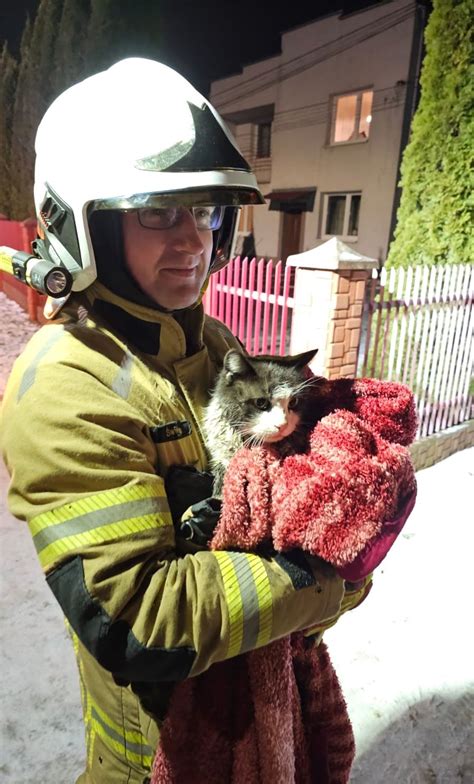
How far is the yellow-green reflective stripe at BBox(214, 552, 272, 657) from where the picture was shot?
0.97 meters

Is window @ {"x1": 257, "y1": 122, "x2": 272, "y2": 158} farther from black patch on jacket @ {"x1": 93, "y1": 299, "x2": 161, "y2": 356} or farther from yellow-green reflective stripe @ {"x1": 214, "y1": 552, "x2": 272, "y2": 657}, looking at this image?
yellow-green reflective stripe @ {"x1": 214, "y1": 552, "x2": 272, "y2": 657}

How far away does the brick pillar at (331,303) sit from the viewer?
4.05 m

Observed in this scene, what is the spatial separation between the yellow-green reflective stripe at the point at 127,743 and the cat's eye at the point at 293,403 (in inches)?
33.7

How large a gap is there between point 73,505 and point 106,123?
810 millimetres

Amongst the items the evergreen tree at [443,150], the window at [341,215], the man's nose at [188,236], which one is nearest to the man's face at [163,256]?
the man's nose at [188,236]

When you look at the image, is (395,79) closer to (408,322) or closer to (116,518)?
(408,322)

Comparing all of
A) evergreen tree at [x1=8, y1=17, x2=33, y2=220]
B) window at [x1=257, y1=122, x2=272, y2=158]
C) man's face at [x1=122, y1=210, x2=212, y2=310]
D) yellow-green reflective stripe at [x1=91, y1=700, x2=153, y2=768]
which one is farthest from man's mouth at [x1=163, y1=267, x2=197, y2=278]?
window at [x1=257, y1=122, x2=272, y2=158]

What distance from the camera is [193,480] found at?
3.75 ft

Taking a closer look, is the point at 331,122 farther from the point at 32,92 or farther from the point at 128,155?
the point at 128,155

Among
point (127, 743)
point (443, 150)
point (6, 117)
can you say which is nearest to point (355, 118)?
point (6, 117)

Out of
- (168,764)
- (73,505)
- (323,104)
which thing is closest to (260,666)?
(168,764)

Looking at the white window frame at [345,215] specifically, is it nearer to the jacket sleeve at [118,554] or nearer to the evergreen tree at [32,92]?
the evergreen tree at [32,92]

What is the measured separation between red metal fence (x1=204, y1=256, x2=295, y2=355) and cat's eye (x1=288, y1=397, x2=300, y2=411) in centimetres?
333

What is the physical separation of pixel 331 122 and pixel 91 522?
16.6 m
